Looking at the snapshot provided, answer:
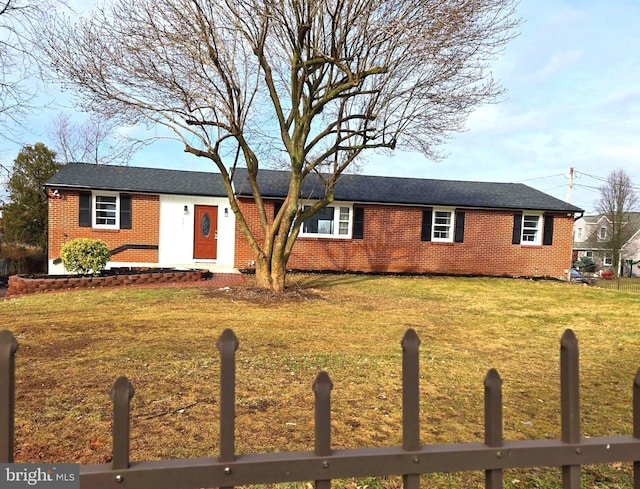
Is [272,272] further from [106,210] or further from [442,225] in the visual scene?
[442,225]

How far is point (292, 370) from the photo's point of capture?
4879mm

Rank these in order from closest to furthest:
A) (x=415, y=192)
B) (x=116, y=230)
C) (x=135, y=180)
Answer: (x=116, y=230)
(x=135, y=180)
(x=415, y=192)

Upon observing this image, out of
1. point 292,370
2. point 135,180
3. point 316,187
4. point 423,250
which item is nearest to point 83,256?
point 135,180

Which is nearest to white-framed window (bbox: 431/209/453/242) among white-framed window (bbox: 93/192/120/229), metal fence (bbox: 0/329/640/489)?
white-framed window (bbox: 93/192/120/229)

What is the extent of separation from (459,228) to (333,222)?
5.60 metres

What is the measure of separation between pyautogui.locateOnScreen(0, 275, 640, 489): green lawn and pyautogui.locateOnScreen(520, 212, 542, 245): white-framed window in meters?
8.73

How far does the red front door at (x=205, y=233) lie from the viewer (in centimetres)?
1695

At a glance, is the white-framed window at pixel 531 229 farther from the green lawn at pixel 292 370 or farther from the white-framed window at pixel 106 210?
the white-framed window at pixel 106 210

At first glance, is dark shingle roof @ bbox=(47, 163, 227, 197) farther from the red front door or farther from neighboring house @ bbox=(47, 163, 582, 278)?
the red front door

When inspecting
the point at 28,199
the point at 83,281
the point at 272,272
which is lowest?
the point at 83,281

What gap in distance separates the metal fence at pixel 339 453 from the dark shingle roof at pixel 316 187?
45.8ft

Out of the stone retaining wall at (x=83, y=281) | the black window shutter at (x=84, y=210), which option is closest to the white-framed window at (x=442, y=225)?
the stone retaining wall at (x=83, y=281)

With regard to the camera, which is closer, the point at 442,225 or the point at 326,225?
the point at 326,225

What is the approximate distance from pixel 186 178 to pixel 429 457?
18.8 meters
